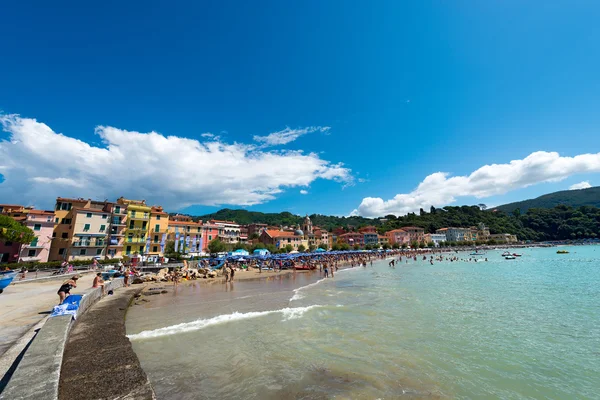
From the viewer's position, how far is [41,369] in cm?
367

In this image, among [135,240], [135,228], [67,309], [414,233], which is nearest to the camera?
[67,309]

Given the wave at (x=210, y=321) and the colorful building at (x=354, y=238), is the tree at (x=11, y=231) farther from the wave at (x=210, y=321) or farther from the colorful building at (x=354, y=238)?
the colorful building at (x=354, y=238)

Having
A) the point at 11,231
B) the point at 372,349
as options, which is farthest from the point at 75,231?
the point at 372,349

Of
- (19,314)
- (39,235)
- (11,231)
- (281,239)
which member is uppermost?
(39,235)

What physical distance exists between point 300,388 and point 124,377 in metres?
3.42

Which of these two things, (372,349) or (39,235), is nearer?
(372,349)

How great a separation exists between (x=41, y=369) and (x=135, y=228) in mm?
49360

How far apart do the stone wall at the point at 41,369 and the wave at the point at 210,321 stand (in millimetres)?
4125

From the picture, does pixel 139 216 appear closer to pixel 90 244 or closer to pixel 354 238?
pixel 90 244

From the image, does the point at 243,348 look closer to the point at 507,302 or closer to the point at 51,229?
the point at 507,302

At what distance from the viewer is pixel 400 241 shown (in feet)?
381

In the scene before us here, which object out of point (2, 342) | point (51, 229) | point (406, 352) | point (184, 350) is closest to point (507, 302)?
point (406, 352)

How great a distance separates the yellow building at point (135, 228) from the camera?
45069 millimetres

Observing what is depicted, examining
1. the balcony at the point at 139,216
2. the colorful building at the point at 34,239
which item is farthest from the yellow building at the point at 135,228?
the colorful building at the point at 34,239
